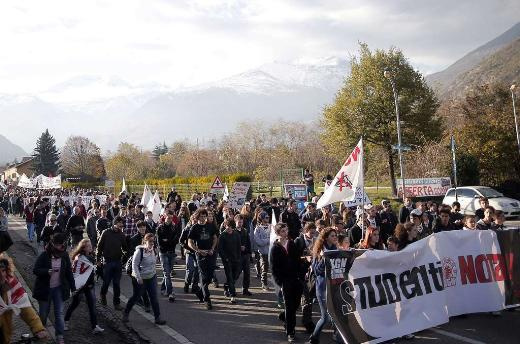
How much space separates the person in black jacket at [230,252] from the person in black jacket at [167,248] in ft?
4.11

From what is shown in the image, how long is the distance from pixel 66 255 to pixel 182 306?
120 inches

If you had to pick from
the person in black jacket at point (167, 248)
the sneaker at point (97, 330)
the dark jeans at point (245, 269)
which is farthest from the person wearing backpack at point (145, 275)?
the dark jeans at point (245, 269)

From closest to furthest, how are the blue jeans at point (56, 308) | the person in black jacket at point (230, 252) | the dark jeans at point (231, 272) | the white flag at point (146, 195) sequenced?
the blue jeans at point (56, 308) → the dark jeans at point (231, 272) → the person in black jacket at point (230, 252) → the white flag at point (146, 195)

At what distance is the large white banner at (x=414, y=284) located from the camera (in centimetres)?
736

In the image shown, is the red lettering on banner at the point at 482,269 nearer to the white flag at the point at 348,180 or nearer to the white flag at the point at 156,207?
the white flag at the point at 348,180

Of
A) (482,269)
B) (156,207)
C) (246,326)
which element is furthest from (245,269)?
(156,207)

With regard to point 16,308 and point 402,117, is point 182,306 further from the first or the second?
point 402,117

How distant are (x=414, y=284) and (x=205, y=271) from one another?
4124 mm

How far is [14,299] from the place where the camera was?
5988mm

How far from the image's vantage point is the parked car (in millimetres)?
22531

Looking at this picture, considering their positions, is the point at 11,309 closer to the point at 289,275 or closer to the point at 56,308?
the point at 56,308

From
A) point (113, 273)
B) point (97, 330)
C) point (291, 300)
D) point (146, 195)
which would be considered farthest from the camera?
point (146, 195)

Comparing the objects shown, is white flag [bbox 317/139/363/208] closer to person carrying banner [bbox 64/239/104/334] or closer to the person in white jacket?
the person in white jacket

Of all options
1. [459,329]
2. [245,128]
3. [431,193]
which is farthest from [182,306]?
[245,128]
